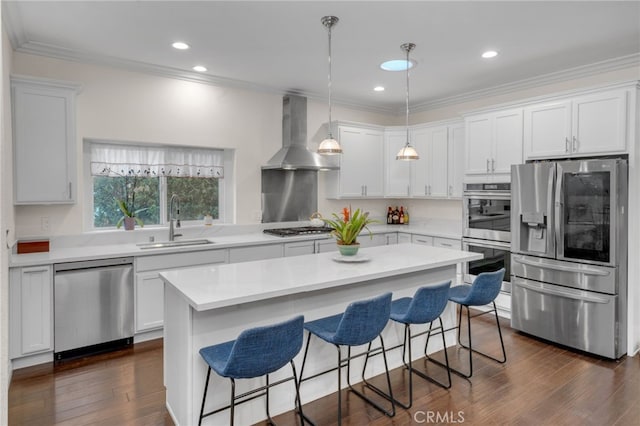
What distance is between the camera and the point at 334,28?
331 cm

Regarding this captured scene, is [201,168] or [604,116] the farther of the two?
[201,168]

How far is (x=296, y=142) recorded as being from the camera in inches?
211

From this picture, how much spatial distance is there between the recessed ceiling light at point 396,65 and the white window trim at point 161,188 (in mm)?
2109

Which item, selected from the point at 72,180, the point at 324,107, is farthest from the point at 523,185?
the point at 72,180

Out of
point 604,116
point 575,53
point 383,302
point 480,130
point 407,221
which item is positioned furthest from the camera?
point 407,221

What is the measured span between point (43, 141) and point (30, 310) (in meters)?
1.45

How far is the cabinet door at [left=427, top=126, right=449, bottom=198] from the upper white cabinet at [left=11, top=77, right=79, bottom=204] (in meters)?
4.28

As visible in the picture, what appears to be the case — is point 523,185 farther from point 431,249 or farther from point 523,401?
point 523,401

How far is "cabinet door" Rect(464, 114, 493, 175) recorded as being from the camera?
15.1 feet

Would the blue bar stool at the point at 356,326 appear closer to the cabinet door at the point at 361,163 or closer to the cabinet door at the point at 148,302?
the cabinet door at the point at 148,302

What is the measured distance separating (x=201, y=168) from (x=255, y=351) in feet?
10.8

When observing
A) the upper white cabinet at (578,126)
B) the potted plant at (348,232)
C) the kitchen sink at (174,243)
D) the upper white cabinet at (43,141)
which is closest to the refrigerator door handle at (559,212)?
the upper white cabinet at (578,126)

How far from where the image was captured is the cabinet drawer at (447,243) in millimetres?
5008

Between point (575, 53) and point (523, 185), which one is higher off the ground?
point (575, 53)
